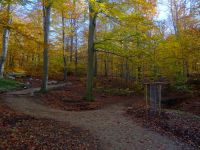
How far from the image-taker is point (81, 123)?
9.82 m

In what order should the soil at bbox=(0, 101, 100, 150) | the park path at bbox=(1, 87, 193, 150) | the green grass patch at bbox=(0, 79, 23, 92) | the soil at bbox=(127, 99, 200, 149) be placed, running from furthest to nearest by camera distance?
1. the green grass patch at bbox=(0, 79, 23, 92)
2. the soil at bbox=(127, 99, 200, 149)
3. the park path at bbox=(1, 87, 193, 150)
4. the soil at bbox=(0, 101, 100, 150)

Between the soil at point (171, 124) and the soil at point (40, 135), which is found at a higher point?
the soil at point (40, 135)

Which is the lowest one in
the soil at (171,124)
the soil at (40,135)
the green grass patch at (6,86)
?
the soil at (171,124)

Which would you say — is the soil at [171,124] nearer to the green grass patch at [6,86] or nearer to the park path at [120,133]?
the park path at [120,133]

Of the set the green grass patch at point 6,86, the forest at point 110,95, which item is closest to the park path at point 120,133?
the forest at point 110,95

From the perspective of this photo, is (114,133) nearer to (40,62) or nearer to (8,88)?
(8,88)

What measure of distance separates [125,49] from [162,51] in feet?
28.6

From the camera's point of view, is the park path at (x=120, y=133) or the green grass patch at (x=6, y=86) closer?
the park path at (x=120, y=133)

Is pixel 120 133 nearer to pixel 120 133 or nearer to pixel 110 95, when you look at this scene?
pixel 120 133

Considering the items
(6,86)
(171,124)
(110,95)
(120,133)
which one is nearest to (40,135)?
(120,133)

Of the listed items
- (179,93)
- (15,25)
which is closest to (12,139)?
(15,25)

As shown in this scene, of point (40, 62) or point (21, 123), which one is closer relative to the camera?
point (21, 123)

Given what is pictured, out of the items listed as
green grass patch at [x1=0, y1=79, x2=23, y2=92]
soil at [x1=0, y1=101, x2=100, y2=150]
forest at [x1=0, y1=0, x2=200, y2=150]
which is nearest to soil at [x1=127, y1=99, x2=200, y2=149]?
forest at [x1=0, y1=0, x2=200, y2=150]

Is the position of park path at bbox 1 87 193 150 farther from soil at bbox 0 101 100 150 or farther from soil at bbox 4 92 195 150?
soil at bbox 0 101 100 150
